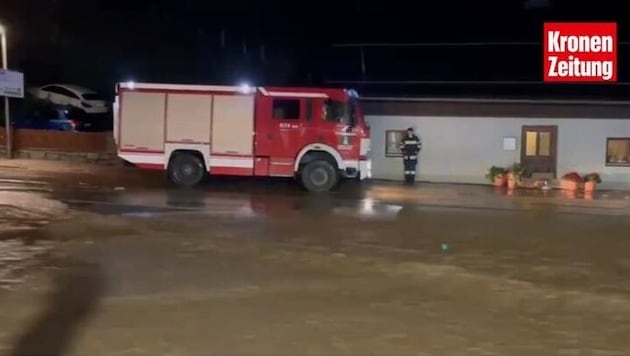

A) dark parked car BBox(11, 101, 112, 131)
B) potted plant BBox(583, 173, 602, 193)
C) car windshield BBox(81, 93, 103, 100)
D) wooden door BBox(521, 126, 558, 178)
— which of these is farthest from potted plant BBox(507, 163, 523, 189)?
car windshield BBox(81, 93, 103, 100)

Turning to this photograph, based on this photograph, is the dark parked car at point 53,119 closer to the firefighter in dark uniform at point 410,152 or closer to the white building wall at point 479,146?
the white building wall at point 479,146

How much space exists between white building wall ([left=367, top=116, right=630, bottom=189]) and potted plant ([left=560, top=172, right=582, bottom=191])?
1036mm

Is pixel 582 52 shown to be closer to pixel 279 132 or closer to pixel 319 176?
pixel 319 176

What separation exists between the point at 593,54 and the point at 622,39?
308 cm

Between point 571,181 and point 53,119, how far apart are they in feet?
58.1

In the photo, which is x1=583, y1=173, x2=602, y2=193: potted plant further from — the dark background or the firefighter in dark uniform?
the firefighter in dark uniform

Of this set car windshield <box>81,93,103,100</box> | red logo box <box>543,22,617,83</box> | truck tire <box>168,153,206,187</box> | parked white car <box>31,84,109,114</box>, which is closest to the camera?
truck tire <box>168,153,206,187</box>

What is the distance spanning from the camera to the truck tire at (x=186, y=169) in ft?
70.2

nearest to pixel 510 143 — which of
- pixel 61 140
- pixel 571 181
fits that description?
pixel 571 181

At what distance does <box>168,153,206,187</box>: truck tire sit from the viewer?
2139 centimetres

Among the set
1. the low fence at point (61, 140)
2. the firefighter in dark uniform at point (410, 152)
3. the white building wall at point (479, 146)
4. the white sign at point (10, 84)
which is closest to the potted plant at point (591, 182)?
the white building wall at point (479, 146)

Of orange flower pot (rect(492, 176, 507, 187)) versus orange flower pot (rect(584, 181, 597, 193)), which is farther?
orange flower pot (rect(492, 176, 507, 187))

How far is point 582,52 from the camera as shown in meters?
26.6

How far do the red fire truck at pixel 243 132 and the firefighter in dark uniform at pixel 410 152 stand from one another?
3.82m
